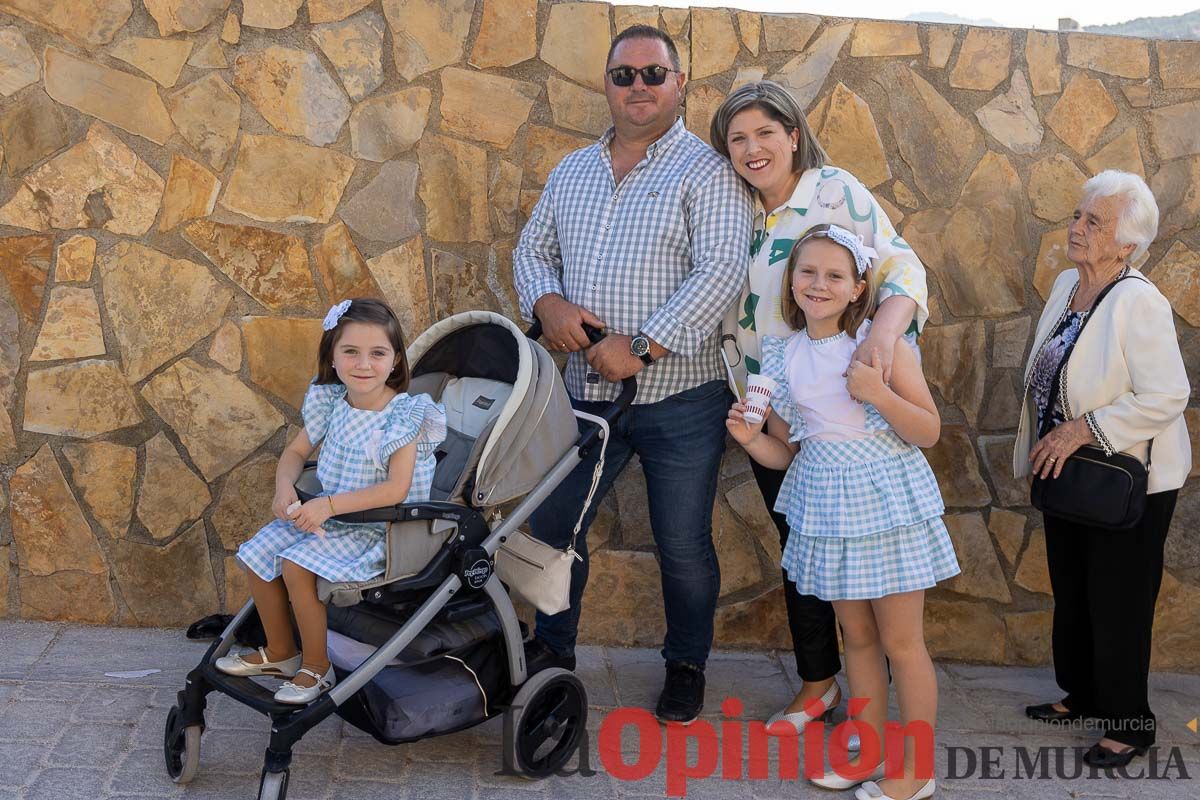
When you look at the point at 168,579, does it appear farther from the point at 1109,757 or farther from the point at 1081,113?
the point at 1081,113

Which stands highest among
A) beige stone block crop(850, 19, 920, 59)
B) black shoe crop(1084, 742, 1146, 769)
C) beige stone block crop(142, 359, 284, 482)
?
beige stone block crop(850, 19, 920, 59)

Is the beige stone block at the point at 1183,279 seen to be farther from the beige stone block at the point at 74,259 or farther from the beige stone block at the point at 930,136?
the beige stone block at the point at 74,259

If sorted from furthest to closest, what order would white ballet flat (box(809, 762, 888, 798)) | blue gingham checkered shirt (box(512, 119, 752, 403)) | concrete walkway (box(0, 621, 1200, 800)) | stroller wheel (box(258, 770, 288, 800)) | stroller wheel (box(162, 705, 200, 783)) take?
blue gingham checkered shirt (box(512, 119, 752, 403)) → white ballet flat (box(809, 762, 888, 798)) → concrete walkway (box(0, 621, 1200, 800)) → stroller wheel (box(162, 705, 200, 783)) → stroller wheel (box(258, 770, 288, 800))

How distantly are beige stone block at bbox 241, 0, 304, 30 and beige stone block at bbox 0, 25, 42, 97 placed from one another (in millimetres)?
725

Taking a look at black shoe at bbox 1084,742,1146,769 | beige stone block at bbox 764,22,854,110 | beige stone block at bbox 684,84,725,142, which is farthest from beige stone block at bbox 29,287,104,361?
black shoe at bbox 1084,742,1146,769

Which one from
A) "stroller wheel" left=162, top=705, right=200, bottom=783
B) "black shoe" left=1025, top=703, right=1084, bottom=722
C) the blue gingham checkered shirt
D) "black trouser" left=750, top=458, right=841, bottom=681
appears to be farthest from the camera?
"black shoe" left=1025, top=703, right=1084, bottom=722

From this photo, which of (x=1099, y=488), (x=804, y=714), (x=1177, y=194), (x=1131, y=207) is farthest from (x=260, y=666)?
(x=1177, y=194)

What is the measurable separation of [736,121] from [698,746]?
1.86 metres

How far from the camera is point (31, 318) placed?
13.3ft

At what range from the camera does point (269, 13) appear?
3998 mm

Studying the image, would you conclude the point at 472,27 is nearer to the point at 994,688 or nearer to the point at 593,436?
the point at 593,436

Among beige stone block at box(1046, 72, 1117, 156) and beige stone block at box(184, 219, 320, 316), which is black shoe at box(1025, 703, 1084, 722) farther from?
beige stone block at box(184, 219, 320, 316)

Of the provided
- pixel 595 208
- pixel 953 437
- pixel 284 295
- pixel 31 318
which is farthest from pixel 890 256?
pixel 31 318

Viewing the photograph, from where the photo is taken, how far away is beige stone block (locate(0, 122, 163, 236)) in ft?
13.1
